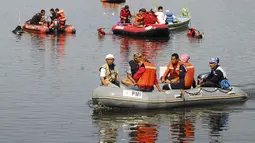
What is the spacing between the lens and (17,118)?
59.5 ft

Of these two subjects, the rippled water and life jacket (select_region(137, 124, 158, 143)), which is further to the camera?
the rippled water

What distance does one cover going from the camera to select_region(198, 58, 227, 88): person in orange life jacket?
20328 millimetres

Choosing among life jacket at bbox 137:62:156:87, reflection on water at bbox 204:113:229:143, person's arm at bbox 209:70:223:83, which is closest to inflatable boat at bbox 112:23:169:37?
person's arm at bbox 209:70:223:83

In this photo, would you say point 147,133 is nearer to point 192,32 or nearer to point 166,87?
point 166,87

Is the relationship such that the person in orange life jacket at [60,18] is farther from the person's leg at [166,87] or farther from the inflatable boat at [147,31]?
the person's leg at [166,87]

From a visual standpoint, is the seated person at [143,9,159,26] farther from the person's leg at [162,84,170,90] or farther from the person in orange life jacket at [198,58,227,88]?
the person's leg at [162,84,170,90]

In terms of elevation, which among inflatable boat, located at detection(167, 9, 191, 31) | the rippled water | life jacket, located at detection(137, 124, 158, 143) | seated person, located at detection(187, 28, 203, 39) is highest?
inflatable boat, located at detection(167, 9, 191, 31)

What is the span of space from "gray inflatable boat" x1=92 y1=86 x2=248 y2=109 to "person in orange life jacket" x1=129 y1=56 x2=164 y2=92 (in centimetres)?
24

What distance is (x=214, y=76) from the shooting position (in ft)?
67.2

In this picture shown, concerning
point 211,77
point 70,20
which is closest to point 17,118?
point 211,77

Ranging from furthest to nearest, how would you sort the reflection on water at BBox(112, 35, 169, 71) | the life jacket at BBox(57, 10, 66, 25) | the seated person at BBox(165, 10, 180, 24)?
the seated person at BBox(165, 10, 180, 24)
the life jacket at BBox(57, 10, 66, 25)
the reflection on water at BBox(112, 35, 169, 71)

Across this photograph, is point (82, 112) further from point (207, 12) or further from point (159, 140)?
point (207, 12)

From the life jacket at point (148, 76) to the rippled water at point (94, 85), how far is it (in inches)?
33.6

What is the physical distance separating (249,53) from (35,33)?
13406 mm
